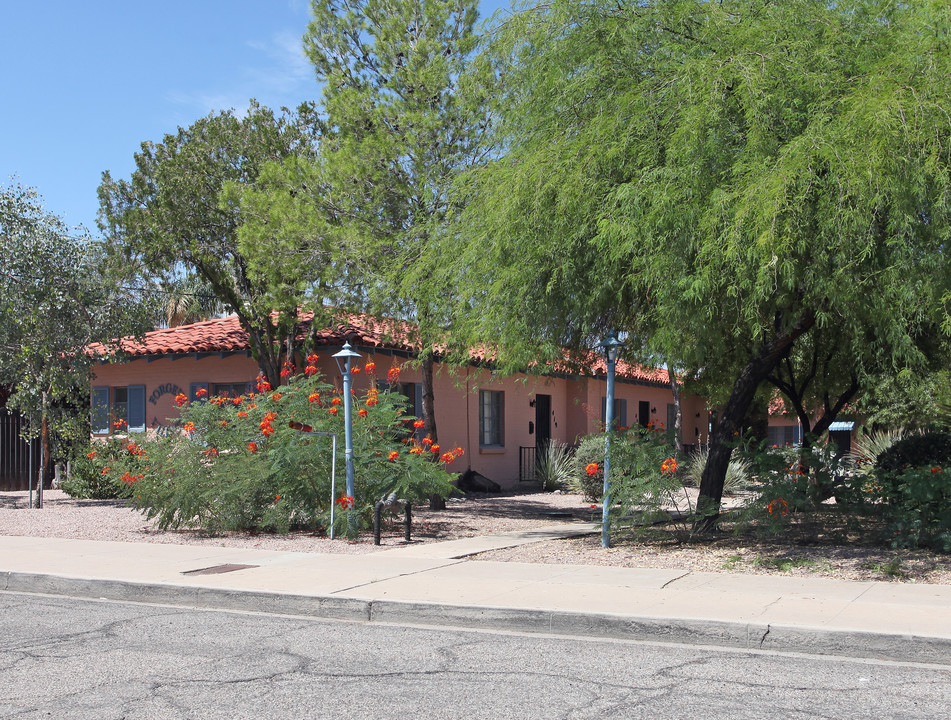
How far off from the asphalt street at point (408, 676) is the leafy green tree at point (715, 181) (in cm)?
358

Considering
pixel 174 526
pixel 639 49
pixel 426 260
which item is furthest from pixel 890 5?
pixel 174 526

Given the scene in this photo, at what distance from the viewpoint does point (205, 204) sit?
18516 millimetres

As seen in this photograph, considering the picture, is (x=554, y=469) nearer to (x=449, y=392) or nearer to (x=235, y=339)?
(x=449, y=392)

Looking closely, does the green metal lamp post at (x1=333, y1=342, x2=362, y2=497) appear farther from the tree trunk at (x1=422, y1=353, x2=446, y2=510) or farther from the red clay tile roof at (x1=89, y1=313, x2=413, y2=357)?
the tree trunk at (x1=422, y1=353, x2=446, y2=510)

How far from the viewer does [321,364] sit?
20.1 meters

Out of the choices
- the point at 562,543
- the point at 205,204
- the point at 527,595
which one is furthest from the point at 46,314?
the point at 527,595

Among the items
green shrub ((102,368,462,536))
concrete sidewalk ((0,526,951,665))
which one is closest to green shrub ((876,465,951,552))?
concrete sidewalk ((0,526,951,665))

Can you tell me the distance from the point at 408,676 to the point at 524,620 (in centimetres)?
179

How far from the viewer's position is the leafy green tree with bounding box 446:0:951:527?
28.3 feet

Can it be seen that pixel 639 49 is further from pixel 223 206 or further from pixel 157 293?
pixel 157 293

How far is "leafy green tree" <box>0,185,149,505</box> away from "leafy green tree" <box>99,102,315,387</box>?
3.90 feet

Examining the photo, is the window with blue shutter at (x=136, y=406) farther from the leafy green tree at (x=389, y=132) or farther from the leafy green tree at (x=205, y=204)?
the leafy green tree at (x=389, y=132)

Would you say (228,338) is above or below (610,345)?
above

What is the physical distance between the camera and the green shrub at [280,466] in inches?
505
